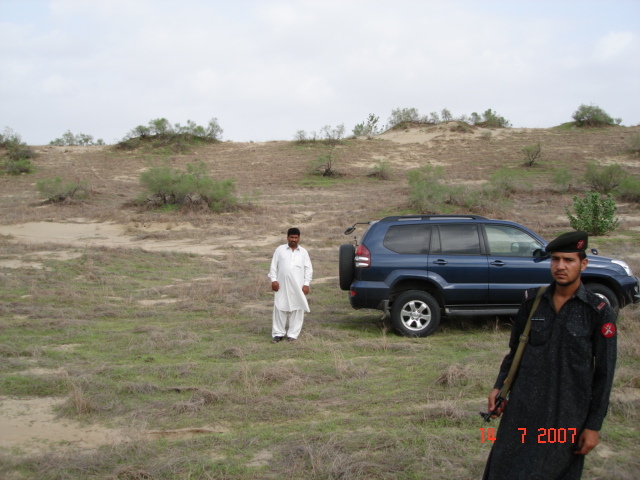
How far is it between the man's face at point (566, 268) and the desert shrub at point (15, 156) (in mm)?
40405

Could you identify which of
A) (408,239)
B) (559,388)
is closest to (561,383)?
(559,388)

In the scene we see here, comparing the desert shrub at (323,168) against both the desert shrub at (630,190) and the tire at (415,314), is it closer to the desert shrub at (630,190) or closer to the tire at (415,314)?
the desert shrub at (630,190)

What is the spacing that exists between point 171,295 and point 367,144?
37461mm

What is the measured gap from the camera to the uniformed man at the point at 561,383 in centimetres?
271

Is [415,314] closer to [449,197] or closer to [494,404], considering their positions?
[494,404]

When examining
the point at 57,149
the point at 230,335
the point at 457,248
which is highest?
the point at 57,149

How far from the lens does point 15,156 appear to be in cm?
3941

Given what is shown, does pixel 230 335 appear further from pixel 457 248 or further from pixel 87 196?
pixel 87 196

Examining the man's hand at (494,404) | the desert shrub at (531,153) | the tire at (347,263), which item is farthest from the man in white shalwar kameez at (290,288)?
the desert shrub at (531,153)

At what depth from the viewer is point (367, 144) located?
4656 cm

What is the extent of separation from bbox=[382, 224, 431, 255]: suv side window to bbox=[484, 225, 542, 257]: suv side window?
91 cm

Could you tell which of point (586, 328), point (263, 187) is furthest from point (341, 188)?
point (586, 328)

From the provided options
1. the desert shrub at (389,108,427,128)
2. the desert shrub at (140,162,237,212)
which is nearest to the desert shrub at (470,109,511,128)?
the desert shrub at (389,108,427,128)

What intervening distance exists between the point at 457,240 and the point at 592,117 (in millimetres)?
47604
